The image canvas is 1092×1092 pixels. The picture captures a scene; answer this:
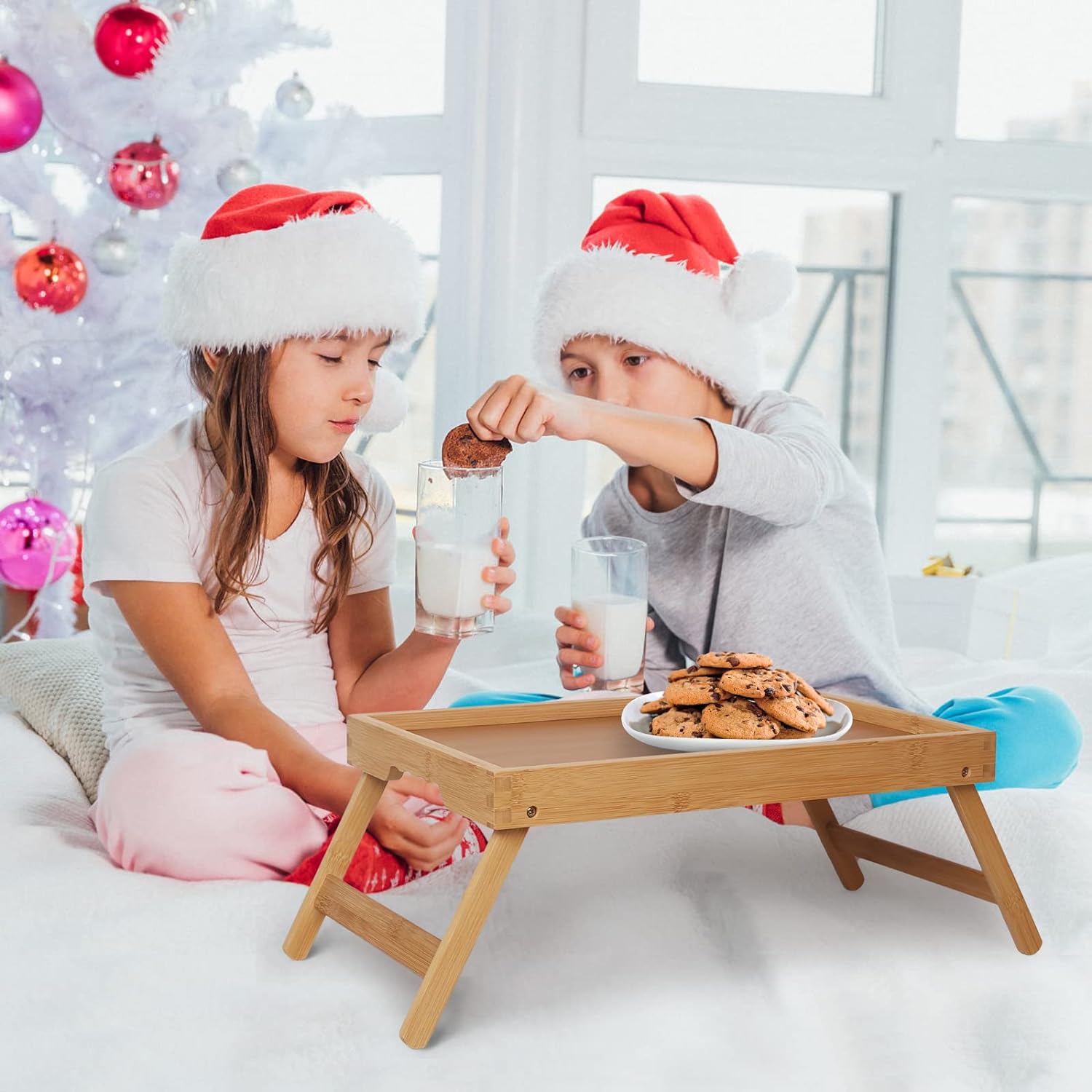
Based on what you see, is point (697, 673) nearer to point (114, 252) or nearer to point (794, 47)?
point (114, 252)

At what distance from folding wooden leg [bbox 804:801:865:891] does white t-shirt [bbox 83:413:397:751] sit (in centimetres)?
59

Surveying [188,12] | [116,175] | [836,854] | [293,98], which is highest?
[188,12]

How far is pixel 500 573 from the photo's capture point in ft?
4.08

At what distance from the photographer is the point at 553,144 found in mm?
2576

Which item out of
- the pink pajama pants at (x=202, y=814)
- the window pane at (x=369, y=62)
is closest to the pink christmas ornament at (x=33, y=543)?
the window pane at (x=369, y=62)

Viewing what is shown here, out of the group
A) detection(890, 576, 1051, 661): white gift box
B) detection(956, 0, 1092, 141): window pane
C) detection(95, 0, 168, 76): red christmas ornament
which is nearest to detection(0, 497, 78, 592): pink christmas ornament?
detection(95, 0, 168, 76): red christmas ornament

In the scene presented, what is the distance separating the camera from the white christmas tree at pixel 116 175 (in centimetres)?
218

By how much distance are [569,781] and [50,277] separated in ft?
5.52

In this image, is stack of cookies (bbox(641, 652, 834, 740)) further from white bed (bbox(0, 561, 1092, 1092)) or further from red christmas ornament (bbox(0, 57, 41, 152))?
red christmas ornament (bbox(0, 57, 41, 152))

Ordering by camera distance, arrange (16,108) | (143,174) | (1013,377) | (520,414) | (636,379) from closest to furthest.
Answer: (520,414)
(636,379)
(16,108)
(143,174)
(1013,377)

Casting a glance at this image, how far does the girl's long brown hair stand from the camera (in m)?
1.38

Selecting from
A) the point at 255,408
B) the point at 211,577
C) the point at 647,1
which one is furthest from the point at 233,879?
the point at 647,1

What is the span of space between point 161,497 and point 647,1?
5.87 feet

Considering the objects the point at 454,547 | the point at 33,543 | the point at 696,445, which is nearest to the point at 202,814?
the point at 454,547
